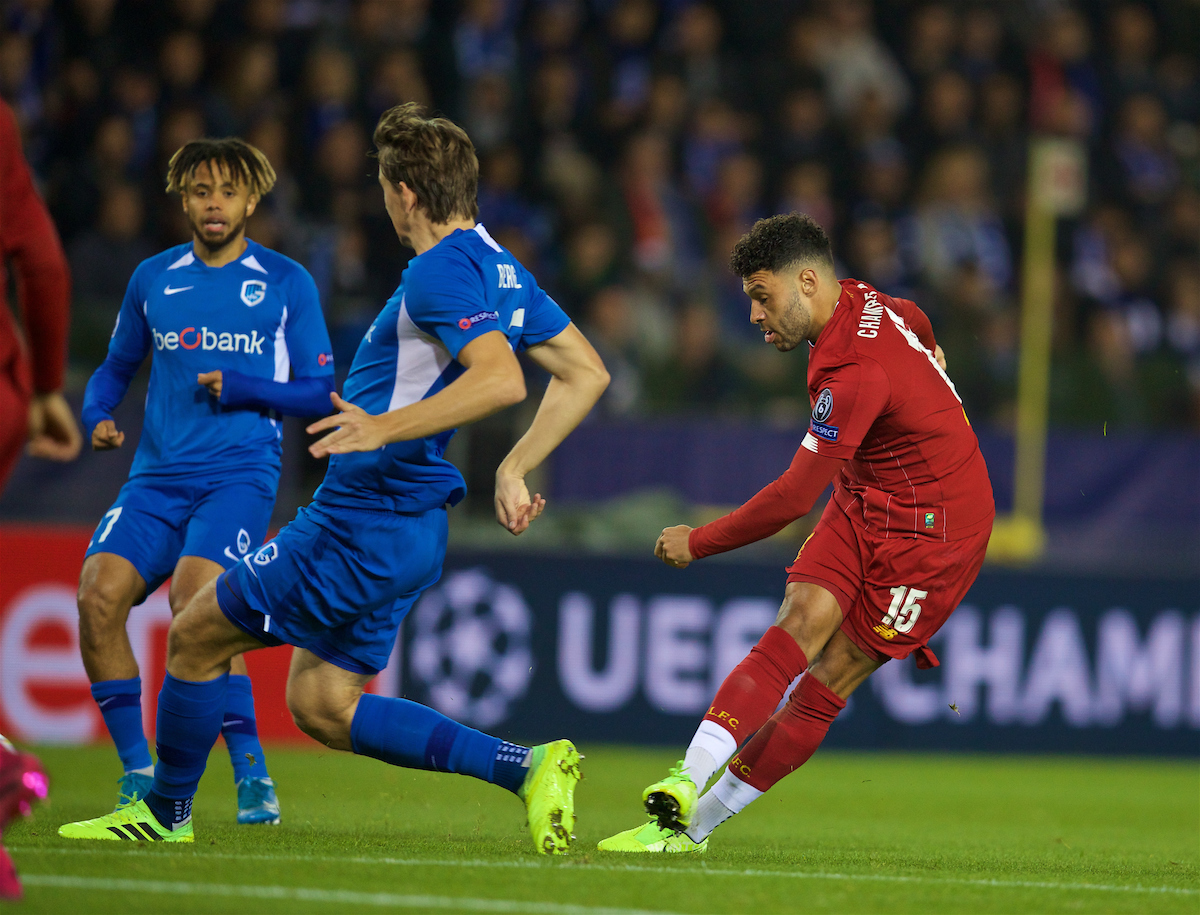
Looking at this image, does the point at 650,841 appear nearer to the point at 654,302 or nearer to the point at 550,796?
the point at 550,796

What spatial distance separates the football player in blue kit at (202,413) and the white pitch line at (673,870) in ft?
3.06

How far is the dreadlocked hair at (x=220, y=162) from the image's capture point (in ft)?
18.5

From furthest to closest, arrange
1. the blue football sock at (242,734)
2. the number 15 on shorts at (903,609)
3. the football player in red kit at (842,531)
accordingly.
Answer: the blue football sock at (242,734) < the number 15 on shorts at (903,609) < the football player in red kit at (842,531)

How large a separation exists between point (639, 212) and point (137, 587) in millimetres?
7563

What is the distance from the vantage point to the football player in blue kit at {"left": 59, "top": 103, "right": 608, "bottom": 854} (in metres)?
4.48

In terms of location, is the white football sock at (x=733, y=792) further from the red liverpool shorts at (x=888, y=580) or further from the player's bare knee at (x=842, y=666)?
the red liverpool shorts at (x=888, y=580)

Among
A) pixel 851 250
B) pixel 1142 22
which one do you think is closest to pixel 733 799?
pixel 851 250

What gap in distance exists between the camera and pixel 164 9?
11.4 metres

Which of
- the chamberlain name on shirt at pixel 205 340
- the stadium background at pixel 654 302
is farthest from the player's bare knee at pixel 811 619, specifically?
the stadium background at pixel 654 302

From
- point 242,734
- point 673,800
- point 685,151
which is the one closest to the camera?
point 673,800

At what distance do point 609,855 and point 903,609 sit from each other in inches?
50.6

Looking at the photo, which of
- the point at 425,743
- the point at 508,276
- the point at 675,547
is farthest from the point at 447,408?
the point at 425,743

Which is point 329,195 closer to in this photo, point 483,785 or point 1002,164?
point 483,785

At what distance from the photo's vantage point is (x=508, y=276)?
181 inches
